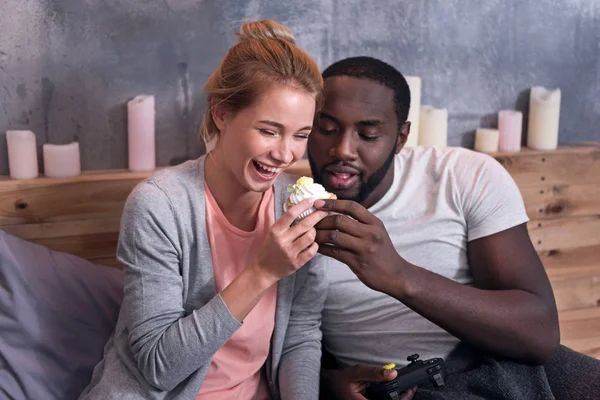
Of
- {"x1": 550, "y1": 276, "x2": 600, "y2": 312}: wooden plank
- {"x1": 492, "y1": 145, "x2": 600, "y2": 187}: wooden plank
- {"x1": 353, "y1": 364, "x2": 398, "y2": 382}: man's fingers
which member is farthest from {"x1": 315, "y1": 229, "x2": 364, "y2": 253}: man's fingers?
{"x1": 550, "y1": 276, "x2": 600, "y2": 312}: wooden plank

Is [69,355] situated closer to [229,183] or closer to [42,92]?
[229,183]

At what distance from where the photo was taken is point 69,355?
5.39ft

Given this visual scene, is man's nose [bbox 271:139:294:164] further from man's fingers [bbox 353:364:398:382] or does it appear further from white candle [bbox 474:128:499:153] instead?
white candle [bbox 474:128:499:153]

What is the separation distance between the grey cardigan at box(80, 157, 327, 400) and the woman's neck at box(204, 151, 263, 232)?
0.08ft

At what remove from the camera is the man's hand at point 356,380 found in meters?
1.50

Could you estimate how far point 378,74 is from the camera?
5.65ft

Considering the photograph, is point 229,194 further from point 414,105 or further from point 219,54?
point 414,105

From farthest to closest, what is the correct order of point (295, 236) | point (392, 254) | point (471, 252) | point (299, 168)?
point (299, 168), point (471, 252), point (392, 254), point (295, 236)

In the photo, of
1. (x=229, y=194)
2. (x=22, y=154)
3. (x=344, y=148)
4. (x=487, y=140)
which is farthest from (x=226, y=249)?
(x=487, y=140)

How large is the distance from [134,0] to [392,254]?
99cm

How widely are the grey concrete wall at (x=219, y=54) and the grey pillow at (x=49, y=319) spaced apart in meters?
0.34

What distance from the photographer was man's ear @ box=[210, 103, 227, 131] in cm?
146

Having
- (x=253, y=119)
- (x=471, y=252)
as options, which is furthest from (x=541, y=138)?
(x=253, y=119)

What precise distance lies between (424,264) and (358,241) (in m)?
0.40
